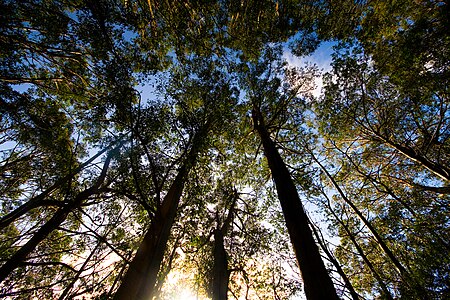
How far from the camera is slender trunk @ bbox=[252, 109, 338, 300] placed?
8.38ft

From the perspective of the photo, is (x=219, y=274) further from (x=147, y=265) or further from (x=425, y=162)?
(x=425, y=162)

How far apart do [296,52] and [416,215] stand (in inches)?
364

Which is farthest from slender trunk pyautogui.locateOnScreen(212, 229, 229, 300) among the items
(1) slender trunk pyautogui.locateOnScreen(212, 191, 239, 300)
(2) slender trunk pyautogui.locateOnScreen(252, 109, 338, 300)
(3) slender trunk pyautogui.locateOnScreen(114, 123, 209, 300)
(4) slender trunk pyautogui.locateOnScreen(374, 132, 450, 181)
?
(4) slender trunk pyautogui.locateOnScreen(374, 132, 450, 181)

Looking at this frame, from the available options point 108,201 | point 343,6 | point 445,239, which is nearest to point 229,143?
point 108,201

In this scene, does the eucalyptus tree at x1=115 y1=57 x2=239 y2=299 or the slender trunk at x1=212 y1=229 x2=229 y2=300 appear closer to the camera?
the eucalyptus tree at x1=115 y1=57 x2=239 y2=299

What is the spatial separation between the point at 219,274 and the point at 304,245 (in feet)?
15.4

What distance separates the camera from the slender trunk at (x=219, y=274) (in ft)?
20.0

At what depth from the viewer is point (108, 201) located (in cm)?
704

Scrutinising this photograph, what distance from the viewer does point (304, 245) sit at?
3.16 metres

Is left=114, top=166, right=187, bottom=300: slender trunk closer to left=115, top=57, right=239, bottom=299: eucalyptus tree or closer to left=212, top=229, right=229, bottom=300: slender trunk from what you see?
left=115, top=57, right=239, bottom=299: eucalyptus tree

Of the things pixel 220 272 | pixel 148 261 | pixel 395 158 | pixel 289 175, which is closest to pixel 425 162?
pixel 395 158

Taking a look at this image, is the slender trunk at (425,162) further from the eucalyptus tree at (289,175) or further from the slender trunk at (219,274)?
the slender trunk at (219,274)

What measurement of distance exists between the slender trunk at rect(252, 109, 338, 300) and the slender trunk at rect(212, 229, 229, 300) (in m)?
4.37

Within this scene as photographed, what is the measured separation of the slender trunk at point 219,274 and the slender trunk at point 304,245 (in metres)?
4.37
